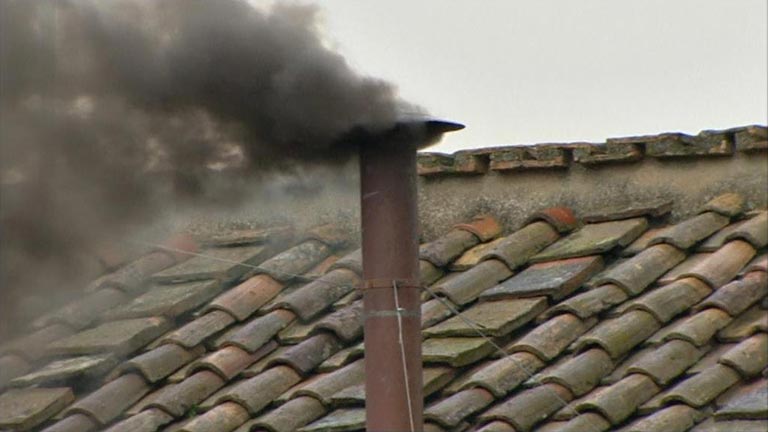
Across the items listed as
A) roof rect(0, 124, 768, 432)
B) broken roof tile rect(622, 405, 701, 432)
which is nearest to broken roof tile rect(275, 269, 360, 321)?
roof rect(0, 124, 768, 432)

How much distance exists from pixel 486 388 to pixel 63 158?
184cm

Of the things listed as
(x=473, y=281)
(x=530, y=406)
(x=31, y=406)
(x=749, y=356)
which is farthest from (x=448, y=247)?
(x=749, y=356)

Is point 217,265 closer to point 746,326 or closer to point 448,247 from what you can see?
point 448,247

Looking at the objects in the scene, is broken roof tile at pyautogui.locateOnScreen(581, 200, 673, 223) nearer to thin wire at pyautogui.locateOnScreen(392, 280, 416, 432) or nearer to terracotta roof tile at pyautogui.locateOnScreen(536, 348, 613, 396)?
terracotta roof tile at pyautogui.locateOnScreen(536, 348, 613, 396)

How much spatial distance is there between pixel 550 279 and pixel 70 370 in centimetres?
225

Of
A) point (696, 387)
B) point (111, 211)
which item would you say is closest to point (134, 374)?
point (111, 211)

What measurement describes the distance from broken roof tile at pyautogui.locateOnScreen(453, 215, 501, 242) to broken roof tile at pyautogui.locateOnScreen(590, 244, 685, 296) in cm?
100

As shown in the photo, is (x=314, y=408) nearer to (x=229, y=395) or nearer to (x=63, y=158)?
(x=229, y=395)

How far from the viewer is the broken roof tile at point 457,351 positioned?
711 centimetres

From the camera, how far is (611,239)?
7723mm

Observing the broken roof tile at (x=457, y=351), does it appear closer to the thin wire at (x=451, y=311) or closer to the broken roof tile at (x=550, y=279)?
the thin wire at (x=451, y=311)

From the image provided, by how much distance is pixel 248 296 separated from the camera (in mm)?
8406

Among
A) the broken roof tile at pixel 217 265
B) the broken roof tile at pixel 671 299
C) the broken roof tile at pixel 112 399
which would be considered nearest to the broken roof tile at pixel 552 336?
the broken roof tile at pixel 671 299

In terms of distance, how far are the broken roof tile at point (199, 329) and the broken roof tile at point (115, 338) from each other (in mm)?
94
